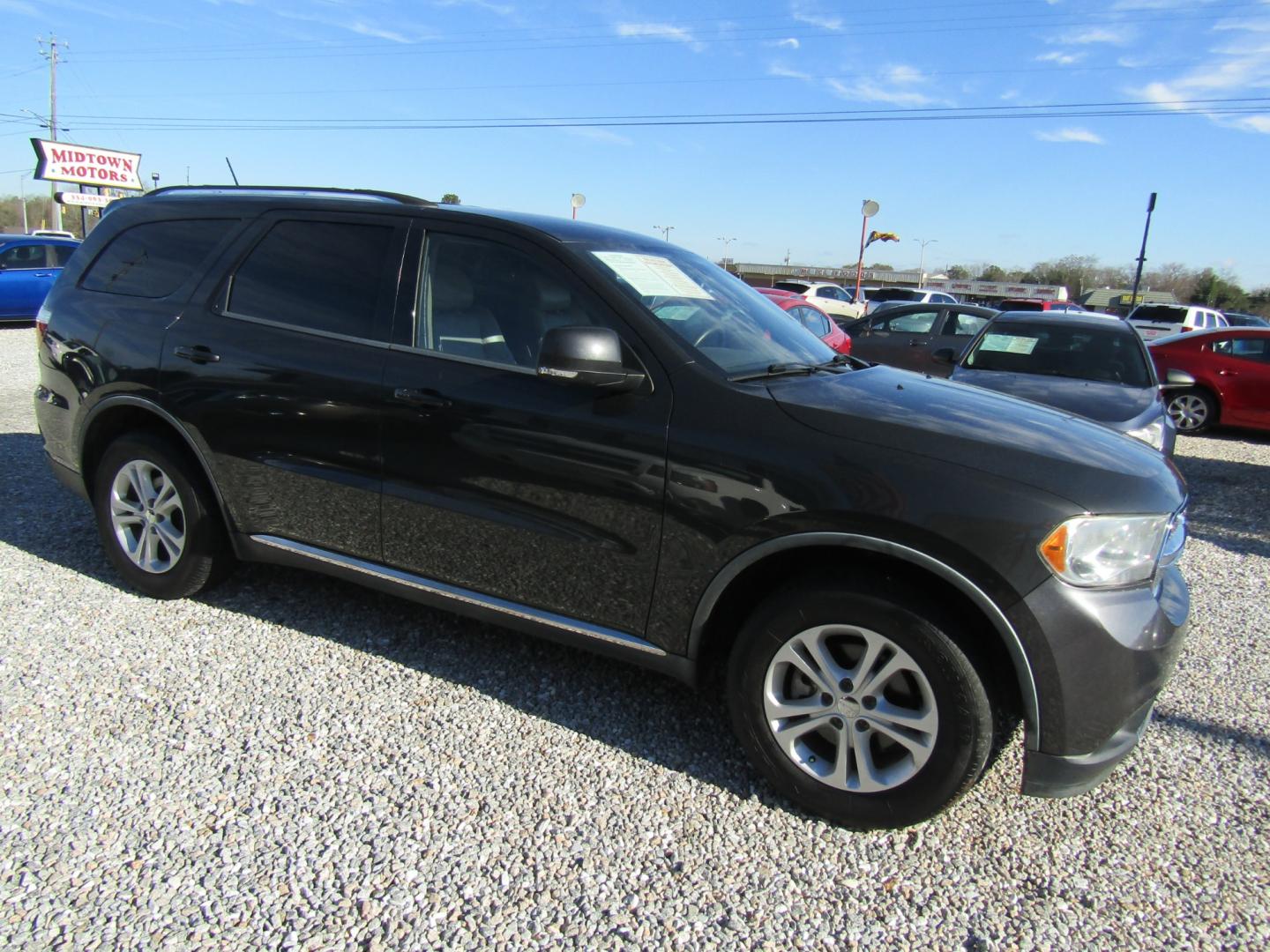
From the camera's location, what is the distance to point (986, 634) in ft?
8.16

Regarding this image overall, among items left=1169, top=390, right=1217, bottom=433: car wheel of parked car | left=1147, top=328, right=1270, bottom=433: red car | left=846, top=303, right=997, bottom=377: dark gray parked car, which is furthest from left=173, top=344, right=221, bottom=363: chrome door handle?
left=1169, top=390, right=1217, bottom=433: car wheel of parked car

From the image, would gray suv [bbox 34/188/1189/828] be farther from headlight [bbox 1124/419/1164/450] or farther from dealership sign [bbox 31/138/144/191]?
dealership sign [bbox 31/138/144/191]

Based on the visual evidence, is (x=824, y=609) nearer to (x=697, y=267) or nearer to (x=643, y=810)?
(x=643, y=810)

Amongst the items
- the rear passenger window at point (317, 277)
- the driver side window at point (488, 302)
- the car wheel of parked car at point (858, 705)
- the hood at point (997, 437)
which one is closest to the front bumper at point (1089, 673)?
the car wheel of parked car at point (858, 705)

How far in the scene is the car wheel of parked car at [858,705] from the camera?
244 centimetres

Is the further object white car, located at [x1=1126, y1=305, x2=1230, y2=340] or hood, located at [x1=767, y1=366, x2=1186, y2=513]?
white car, located at [x1=1126, y1=305, x2=1230, y2=340]

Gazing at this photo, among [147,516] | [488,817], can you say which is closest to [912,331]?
[147,516]

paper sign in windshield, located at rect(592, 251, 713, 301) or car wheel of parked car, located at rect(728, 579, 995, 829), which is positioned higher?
paper sign in windshield, located at rect(592, 251, 713, 301)

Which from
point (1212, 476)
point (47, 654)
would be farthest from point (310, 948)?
point (1212, 476)

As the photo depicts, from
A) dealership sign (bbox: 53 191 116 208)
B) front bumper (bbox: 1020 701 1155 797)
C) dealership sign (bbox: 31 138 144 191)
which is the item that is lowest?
front bumper (bbox: 1020 701 1155 797)

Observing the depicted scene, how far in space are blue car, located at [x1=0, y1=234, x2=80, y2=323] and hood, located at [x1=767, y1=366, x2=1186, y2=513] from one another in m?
16.3

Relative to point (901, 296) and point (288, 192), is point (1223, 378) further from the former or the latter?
point (901, 296)

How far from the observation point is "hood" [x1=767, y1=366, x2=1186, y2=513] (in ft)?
8.01

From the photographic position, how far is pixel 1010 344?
7852 millimetres
